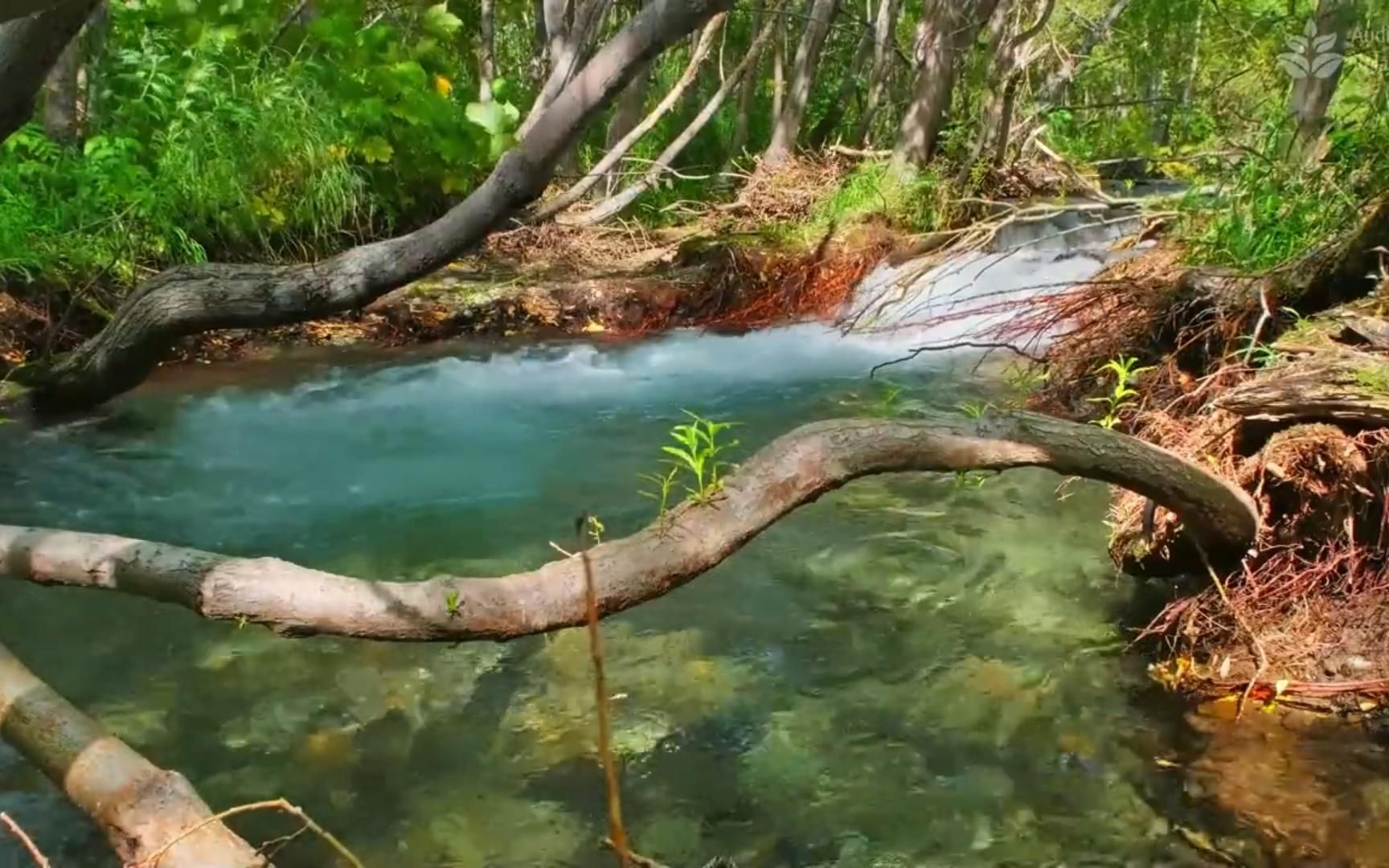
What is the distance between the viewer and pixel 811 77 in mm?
11859

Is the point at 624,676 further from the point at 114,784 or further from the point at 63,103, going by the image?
the point at 63,103

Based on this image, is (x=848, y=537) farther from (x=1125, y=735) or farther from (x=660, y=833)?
(x=660, y=833)

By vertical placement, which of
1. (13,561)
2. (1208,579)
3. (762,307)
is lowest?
(762,307)

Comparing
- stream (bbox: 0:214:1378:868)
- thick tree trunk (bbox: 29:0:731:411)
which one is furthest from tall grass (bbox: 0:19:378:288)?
thick tree trunk (bbox: 29:0:731:411)

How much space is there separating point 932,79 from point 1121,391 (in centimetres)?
730

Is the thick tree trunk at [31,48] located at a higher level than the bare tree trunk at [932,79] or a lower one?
higher

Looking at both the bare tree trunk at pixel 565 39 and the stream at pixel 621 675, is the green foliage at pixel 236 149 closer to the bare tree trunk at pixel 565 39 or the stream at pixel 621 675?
A: the bare tree trunk at pixel 565 39

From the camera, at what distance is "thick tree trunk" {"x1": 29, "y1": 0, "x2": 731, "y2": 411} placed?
10.8 feet

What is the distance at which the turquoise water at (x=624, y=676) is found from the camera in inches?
120

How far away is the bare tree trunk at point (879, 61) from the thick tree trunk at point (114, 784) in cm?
1084

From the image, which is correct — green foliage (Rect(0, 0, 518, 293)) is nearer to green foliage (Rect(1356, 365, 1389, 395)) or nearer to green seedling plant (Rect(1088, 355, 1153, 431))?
green seedling plant (Rect(1088, 355, 1153, 431))

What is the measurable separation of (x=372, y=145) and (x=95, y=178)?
1.97 m

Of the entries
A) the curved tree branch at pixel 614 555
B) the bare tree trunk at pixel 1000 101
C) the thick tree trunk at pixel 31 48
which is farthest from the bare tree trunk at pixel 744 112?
the thick tree trunk at pixel 31 48

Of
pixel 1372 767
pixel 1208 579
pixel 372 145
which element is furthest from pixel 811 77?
pixel 1372 767
